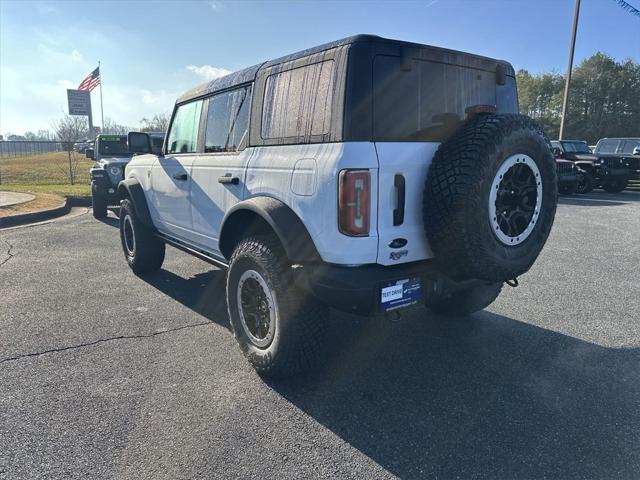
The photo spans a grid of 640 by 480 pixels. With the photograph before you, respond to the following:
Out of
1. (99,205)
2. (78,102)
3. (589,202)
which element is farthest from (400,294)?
(78,102)

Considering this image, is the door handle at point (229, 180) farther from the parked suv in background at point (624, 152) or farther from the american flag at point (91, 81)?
the american flag at point (91, 81)

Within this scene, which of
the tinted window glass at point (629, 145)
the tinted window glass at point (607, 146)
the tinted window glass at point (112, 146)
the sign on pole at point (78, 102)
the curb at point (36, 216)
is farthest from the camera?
the sign on pole at point (78, 102)

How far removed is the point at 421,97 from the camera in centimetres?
267

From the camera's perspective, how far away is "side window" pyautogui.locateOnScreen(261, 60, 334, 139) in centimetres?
254

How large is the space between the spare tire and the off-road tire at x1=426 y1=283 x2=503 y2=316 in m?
0.91

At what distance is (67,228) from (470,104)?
26.5ft

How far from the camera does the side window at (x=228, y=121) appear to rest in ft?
11.0

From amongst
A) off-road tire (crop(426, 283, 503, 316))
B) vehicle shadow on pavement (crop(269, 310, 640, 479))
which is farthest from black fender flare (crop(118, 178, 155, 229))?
off-road tire (crop(426, 283, 503, 316))

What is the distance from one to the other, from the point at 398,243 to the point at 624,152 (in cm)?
1779

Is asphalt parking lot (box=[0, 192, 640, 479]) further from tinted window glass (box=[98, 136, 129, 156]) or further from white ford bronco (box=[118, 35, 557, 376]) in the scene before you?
tinted window glass (box=[98, 136, 129, 156])

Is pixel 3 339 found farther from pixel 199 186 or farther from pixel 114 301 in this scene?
Result: pixel 199 186

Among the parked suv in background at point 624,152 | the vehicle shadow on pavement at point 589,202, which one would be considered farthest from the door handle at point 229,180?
the parked suv in background at point 624,152

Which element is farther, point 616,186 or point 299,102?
point 616,186

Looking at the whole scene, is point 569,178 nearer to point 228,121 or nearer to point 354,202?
point 228,121
